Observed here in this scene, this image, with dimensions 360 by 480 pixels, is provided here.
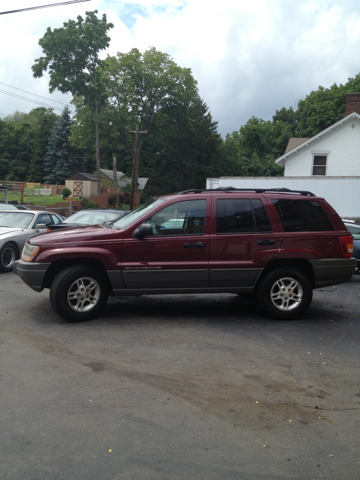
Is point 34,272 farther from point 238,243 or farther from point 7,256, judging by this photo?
point 7,256

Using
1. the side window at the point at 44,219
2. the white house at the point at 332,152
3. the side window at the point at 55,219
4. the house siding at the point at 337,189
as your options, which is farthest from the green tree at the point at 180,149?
the side window at the point at 44,219

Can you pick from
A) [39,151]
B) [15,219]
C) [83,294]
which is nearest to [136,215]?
[83,294]

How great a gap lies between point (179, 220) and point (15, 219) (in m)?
6.81

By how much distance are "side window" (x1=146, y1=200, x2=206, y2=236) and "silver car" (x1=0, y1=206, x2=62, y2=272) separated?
4917mm

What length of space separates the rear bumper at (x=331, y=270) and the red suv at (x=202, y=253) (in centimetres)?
2

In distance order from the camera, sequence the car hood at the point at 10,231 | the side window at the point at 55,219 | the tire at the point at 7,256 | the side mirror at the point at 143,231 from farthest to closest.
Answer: the side window at the point at 55,219
the car hood at the point at 10,231
the tire at the point at 7,256
the side mirror at the point at 143,231

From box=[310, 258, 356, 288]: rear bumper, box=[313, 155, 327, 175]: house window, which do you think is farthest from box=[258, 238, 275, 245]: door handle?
box=[313, 155, 327, 175]: house window

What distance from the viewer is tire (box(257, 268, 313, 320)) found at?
6.85 m

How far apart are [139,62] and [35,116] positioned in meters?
60.3

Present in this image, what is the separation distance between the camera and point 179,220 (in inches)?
267

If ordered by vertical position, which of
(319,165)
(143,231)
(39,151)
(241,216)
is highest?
(39,151)

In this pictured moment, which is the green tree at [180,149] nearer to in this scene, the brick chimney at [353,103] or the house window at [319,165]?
the house window at [319,165]

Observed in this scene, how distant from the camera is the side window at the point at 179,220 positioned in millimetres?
6730

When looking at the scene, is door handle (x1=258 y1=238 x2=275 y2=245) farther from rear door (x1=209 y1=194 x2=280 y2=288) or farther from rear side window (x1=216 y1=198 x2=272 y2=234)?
rear side window (x1=216 y1=198 x2=272 y2=234)
